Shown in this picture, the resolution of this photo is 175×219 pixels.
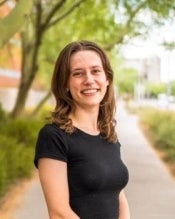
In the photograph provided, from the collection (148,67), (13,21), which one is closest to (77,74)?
(13,21)

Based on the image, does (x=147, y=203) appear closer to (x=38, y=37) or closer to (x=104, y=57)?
Result: (x=104, y=57)

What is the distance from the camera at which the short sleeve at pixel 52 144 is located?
2207 mm

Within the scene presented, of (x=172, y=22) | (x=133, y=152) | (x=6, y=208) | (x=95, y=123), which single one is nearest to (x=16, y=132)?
(x=133, y=152)

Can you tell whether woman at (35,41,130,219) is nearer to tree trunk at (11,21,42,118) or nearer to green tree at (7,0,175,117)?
green tree at (7,0,175,117)

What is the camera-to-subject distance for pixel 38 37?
15.3 meters

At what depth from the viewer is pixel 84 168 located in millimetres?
2270

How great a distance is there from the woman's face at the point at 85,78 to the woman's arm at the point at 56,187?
1.07 feet

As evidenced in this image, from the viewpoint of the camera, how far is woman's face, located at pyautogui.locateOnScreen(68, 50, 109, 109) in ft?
7.71

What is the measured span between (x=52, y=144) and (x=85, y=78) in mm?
340

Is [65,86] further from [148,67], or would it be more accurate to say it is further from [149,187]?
[148,67]

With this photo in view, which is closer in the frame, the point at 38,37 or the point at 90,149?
the point at 90,149

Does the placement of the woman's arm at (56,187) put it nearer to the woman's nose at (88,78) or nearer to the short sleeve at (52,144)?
the short sleeve at (52,144)

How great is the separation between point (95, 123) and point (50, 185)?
42 cm

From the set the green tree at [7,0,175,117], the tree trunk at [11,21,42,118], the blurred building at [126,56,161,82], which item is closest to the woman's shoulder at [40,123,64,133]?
the green tree at [7,0,175,117]
